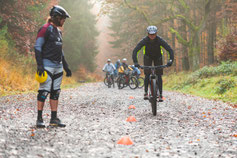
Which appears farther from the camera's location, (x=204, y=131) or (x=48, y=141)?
(x=204, y=131)

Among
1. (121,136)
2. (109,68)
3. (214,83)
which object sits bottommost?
(121,136)

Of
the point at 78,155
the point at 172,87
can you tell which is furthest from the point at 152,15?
the point at 78,155

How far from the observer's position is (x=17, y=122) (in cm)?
518

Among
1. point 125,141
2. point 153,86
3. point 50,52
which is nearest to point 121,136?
point 125,141

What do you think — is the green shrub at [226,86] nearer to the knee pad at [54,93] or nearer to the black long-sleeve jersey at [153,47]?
the black long-sleeve jersey at [153,47]

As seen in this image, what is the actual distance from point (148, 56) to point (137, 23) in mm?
20796

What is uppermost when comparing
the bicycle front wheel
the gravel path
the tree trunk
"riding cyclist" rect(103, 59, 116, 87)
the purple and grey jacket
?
the tree trunk

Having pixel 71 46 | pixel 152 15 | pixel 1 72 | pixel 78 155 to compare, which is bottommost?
pixel 78 155

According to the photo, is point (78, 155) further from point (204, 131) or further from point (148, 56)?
point (148, 56)

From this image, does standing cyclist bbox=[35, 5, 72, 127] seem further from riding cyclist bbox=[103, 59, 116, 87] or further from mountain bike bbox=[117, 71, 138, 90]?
riding cyclist bbox=[103, 59, 116, 87]

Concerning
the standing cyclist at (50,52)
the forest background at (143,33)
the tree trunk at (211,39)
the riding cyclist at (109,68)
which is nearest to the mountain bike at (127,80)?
the riding cyclist at (109,68)

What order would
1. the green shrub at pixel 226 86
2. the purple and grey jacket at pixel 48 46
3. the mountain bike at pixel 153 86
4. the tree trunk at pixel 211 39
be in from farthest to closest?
the tree trunk at pixel 211 39, the green shrub at pixel 226 86, the mountain bike at pixel 153 86, the purple and grey jacket at pixel 48 46

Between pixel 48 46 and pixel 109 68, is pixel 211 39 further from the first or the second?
pixel 48 46

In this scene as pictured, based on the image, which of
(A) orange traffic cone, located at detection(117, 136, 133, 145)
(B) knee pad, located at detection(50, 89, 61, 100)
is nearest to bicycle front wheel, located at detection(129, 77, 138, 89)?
(B) knee pad, located at detection(50, 89, 61, 100)
